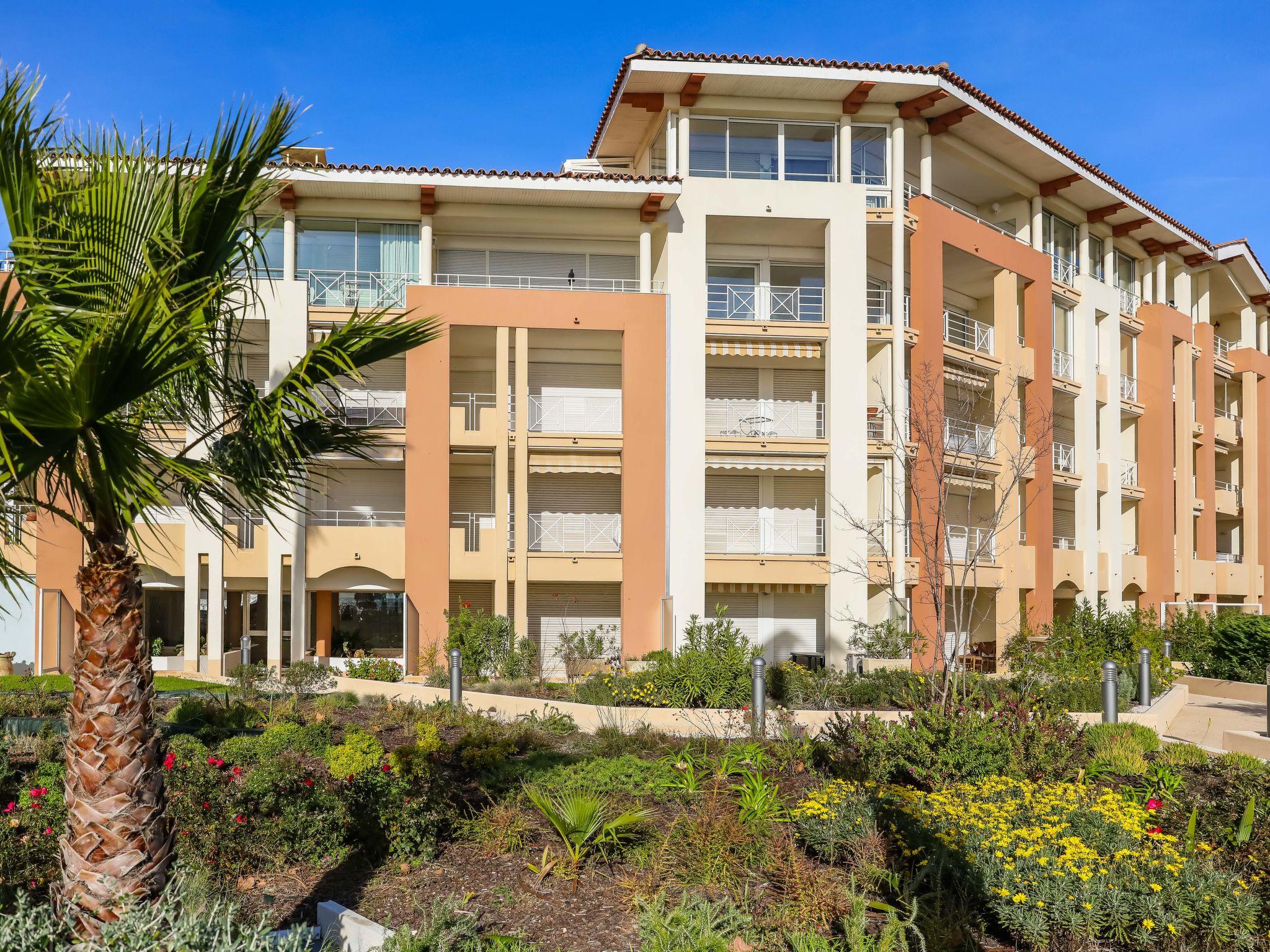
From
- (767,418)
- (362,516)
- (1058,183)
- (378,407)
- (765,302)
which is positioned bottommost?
(362,516)

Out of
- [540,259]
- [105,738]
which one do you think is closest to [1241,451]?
[540,259]

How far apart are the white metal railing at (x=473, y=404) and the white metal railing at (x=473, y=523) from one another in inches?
100

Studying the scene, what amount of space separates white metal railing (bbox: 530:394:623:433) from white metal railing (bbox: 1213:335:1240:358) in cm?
2780

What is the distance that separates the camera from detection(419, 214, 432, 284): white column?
24922 mm

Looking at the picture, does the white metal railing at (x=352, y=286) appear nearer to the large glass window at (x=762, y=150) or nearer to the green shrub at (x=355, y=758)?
the large glass window at (x=762, y=150)

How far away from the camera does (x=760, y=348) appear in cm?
2516

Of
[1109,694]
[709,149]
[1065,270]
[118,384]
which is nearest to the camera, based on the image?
[118,384]

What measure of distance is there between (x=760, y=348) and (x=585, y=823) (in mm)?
18690

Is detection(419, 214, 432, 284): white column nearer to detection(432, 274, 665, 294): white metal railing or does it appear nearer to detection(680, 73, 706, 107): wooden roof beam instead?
detection(432, 274, 665, 294): white metal railing

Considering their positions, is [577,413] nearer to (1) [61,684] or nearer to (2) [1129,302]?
(1) [61,684]

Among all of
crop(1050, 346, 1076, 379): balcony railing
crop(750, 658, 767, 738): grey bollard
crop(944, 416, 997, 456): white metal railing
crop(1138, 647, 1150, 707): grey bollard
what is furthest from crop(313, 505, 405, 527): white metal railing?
crop(1050, 346, 1076, 379): balcony railing

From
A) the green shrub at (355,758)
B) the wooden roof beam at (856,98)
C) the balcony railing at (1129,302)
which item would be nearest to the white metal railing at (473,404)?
the wooden roof beam at (856,98)

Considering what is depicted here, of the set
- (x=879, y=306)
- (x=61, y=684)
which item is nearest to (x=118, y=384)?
(x=61, y=684)

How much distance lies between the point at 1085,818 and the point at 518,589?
18.4 metres
